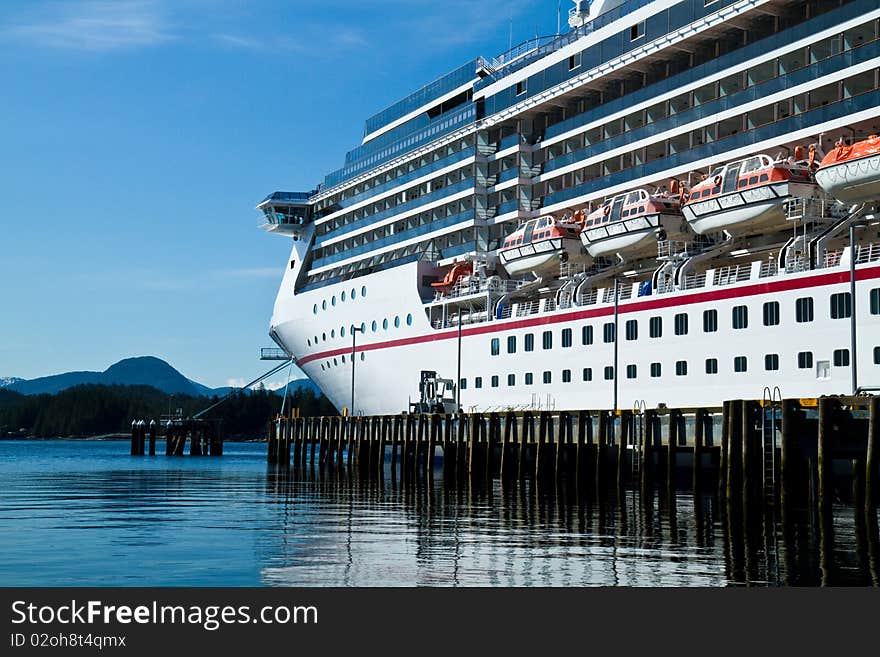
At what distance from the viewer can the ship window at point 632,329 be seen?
3950 centimetres

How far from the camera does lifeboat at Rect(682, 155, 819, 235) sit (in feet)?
117

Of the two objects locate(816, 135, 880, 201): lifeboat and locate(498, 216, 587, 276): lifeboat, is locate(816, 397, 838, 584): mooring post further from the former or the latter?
locate(498, 216, 587, 276): lifeboat

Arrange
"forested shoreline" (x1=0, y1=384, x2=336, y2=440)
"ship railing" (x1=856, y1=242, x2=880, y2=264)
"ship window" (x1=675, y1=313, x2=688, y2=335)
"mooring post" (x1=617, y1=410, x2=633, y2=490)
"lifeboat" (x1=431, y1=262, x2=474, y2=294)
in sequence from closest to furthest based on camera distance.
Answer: "ship railing" (x1=856, y1=242, x2=880, y2=264)
"mooring post" (x1=617, y1=410, x2=633, y2=490)
"ship window" (x1=675, y1=313, x2=688, y2=335)
"lifeboat" (x1=431, y1=262, x2=474, y2=294)
"forested shoreline" (x1=0, y1=384, x2=336, y2=440)

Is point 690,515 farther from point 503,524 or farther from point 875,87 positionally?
point 875,87

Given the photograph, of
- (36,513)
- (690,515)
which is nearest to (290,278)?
(36,513)

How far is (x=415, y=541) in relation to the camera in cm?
2228

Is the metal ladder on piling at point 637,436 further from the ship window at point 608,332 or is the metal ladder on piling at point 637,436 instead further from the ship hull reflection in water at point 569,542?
the ship window at point 608,332

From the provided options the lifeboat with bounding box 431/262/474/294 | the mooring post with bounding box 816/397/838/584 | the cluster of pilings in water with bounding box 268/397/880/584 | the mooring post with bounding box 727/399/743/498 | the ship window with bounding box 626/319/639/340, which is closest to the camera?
the cluster of pilings in water with bounding box 268/397/880/584

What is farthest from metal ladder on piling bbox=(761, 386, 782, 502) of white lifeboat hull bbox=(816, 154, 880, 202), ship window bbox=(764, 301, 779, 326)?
white lifeboat hull bbox=(816, 154, 880, 202)

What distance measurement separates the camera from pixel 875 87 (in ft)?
114

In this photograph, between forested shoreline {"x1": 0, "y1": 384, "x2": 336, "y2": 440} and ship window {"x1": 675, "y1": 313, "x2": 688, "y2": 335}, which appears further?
forested shoreline {"x1": 0, "y1": 384, "x2": 336, "y2": 440}

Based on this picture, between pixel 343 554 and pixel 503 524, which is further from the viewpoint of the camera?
pixel 503 524
